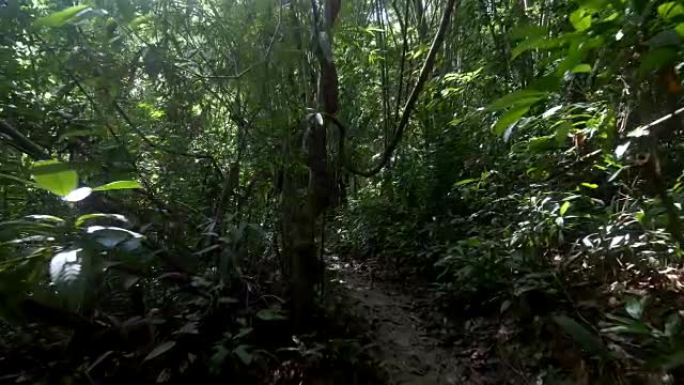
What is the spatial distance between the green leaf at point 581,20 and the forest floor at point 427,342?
254 centimetres

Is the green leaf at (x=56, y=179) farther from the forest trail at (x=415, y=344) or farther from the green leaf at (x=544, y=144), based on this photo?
the forest trail at (x=415, y=344)

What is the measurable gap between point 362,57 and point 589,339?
4.11 m

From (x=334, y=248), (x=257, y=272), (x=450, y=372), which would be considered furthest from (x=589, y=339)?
(x=334, y=248)

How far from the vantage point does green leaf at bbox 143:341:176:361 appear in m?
2.77

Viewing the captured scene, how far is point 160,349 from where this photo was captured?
9.21 ft

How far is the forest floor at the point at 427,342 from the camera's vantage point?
10.7ft

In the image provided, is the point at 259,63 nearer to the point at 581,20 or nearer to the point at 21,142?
the point at 21,142

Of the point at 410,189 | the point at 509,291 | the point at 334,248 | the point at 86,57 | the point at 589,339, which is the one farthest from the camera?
the point at 334,248

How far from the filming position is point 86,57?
9.75 ft

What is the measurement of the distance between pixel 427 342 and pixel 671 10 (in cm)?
335

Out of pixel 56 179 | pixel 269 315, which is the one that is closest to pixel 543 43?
pixel 56 179

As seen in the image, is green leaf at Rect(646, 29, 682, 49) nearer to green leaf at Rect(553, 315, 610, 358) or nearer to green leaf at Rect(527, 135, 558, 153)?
green leaf at Rect(527, 135, 558, 153)

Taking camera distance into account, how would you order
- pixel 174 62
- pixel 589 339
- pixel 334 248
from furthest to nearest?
pixel 334 248 → pixel 174 62 → pixel 589 339

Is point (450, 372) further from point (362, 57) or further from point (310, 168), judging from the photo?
point (362, 57)
